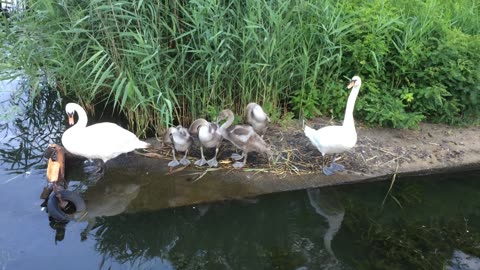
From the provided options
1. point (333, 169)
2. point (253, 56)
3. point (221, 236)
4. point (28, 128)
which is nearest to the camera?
point (221, 236)

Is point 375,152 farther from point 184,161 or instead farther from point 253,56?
point 184,161

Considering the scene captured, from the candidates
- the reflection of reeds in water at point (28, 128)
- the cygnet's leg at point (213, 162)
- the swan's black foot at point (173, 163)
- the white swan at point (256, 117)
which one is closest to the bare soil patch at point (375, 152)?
the cygnet's leg at point (213, 162)

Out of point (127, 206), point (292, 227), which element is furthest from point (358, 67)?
point (127, 206)

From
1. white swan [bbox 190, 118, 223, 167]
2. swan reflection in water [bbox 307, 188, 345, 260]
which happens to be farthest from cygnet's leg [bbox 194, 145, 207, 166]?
swan reflection in water [bbox 307, 188, 345, 260]

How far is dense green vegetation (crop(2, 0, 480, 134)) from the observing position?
5055 mm

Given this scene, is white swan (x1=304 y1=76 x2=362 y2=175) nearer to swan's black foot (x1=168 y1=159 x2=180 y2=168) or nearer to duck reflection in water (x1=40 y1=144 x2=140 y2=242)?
swan's black foot (x1=168 y1=159 x2=180 y2=168)

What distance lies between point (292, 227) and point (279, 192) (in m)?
0.48

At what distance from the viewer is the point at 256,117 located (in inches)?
205

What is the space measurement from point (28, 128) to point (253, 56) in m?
3.08

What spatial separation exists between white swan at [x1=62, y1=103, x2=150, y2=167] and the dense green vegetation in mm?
367

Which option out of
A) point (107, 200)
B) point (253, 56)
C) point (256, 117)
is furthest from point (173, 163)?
point (253, 56)

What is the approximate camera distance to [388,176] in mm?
5215

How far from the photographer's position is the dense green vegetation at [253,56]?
5055mm

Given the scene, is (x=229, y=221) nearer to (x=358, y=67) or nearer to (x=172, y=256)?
(x=172, y=256)
